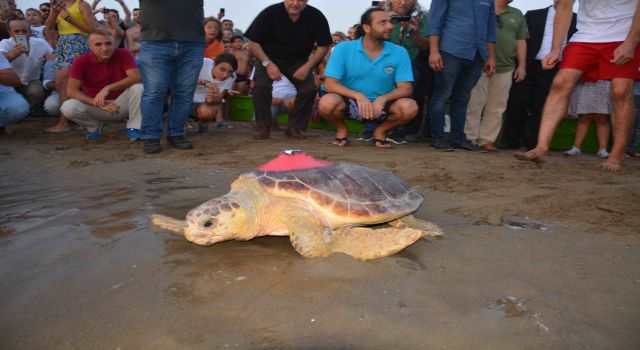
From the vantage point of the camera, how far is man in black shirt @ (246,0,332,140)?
14.5 ft

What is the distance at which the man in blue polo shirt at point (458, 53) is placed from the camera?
3795mm

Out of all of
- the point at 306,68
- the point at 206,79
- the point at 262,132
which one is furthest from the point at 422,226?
the point at 206,79

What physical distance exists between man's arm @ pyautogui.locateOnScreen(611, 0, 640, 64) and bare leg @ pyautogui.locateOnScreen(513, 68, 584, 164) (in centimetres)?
25

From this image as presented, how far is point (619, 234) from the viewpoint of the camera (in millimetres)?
1772

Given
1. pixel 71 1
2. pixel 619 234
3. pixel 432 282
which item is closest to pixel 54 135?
pixel 71 1

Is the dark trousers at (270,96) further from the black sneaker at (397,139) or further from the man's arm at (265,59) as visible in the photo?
the black sneaker at (397,139)

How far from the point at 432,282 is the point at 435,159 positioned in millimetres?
2155

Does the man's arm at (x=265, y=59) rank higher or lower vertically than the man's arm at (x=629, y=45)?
lower

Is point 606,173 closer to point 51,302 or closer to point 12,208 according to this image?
point 51,302

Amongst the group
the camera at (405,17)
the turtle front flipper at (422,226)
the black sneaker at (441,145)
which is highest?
the camera at (405,17)

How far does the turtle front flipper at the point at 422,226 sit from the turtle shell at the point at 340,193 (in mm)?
83

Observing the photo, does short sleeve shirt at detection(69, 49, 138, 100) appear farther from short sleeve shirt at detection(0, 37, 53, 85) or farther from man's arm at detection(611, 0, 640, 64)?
man's arm at detection(611, 0, 640, 64)

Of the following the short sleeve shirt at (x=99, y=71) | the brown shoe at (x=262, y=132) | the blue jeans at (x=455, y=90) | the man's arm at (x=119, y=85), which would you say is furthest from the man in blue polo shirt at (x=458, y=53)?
the short sleeve shirt at (x=99, y=71)

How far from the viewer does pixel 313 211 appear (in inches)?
66.1
